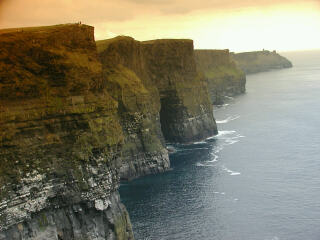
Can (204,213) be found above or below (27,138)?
below

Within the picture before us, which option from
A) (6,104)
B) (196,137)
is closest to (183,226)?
(6,104)

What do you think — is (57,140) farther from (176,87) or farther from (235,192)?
(176,87)

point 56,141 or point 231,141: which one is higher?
point 56,141

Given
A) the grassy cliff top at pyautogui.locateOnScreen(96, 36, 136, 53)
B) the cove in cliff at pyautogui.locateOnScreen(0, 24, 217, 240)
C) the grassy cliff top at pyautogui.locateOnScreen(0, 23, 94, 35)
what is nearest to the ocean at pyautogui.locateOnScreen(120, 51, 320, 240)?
the cove in cliff at pyautogui.locateOnScreen(0, 24, 217, 240)

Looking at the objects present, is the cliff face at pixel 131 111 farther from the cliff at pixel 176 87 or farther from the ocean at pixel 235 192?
the cliff at pixel 176 87

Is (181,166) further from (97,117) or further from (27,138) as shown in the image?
(27,138)

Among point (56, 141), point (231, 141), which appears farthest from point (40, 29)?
point (231, 141)
